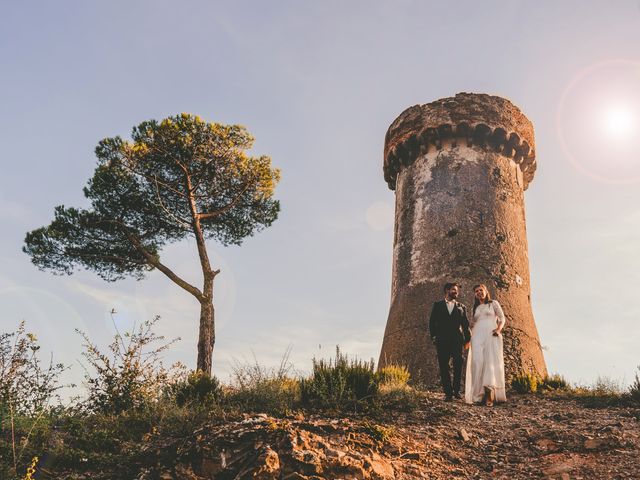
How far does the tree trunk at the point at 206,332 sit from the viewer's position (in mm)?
12375

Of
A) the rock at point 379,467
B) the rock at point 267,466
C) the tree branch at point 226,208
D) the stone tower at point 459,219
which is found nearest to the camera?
the rock at point 267,466

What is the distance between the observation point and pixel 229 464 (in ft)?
15.2

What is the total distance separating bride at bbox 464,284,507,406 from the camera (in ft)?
25.7

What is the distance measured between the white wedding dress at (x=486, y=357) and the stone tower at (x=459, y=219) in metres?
2.27

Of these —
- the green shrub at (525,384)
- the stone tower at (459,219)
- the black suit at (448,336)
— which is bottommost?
the green shrub at (525,384)

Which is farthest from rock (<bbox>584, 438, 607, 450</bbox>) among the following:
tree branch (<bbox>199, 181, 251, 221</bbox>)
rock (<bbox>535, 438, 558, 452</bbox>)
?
tree branch (<bbox>199, 181, 251, 221</bbox>)

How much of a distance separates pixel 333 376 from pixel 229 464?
281cm

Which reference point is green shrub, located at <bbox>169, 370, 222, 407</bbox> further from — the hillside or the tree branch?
the tree branch

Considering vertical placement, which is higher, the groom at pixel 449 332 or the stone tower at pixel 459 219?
the stone tower at pixel 459 219

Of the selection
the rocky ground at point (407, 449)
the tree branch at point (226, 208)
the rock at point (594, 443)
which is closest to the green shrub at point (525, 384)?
the rocky ground at point (407, 449)

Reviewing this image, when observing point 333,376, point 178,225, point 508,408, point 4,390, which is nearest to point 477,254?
point 508,408

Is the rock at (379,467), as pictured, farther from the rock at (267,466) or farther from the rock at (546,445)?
the rock at (546,445)

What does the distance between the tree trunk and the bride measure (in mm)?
6556

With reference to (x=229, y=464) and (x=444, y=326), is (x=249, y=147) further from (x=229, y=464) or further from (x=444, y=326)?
(x=229, y=464)
